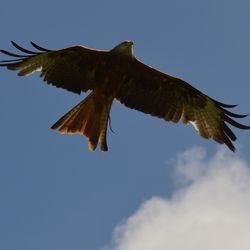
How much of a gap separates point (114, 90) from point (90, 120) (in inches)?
31.5

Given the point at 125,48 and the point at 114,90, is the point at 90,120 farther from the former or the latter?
the point at 125,48

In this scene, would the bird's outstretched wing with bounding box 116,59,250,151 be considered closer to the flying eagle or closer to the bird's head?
the flying eagle

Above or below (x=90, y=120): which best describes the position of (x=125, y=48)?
above

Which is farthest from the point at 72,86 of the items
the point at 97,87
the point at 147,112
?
the point at 147,112

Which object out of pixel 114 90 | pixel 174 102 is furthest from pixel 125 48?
pixel 174 102

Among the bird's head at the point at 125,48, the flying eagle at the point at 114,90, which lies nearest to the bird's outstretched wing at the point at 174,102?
the flying eagle at the point at 114,90

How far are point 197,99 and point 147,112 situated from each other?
990 millimetres

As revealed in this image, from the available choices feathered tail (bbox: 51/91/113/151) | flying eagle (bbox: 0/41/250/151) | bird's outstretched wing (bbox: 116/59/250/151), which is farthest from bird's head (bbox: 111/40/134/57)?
feathered tail (bbox: 51/91/113/151)

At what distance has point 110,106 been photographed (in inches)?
539

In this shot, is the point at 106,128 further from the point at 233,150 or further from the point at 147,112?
the point at 233,150

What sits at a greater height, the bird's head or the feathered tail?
the bird's head

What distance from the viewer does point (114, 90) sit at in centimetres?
1384

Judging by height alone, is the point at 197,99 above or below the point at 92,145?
above

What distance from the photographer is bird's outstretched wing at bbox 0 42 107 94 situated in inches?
529
